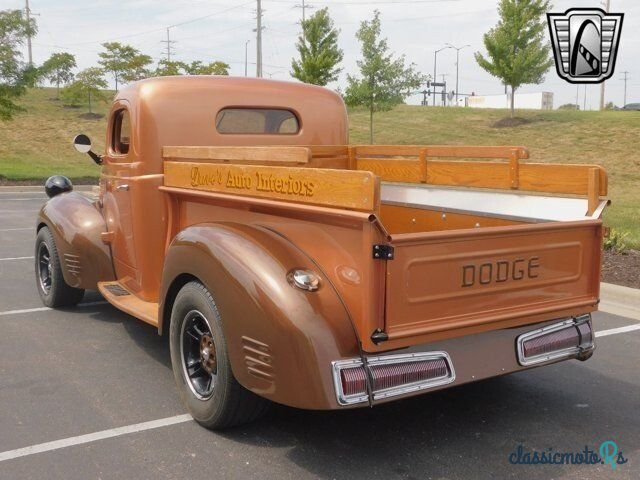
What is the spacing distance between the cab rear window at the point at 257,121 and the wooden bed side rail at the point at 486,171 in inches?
22.8

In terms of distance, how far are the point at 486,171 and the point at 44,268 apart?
412 centimetres

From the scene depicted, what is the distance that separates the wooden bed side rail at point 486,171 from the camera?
379cm

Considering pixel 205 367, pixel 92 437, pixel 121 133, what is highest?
pixel 121 133

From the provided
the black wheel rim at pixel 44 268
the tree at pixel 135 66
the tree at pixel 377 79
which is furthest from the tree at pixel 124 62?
the black wheel rim at pixel 44 268

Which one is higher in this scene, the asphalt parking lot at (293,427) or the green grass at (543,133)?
the green grass at (543,133)

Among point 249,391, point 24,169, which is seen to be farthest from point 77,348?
point 24,169

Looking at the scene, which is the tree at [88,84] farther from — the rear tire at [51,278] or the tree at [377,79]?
the rear tire at [51,278]

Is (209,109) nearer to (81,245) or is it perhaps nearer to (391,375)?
(81,245)

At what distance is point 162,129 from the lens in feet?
15.5

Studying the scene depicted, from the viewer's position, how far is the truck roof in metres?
4.72

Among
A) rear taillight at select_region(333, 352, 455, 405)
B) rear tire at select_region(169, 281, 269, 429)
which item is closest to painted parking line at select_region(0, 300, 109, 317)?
rear tire at select_region(169, 281, 269, 429)

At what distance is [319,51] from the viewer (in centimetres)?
2839

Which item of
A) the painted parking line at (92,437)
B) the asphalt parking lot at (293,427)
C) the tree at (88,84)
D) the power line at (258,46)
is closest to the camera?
the asphalt parking lot at (293,427)

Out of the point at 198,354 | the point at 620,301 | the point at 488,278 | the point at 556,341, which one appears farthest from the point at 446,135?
the point at 488,278
